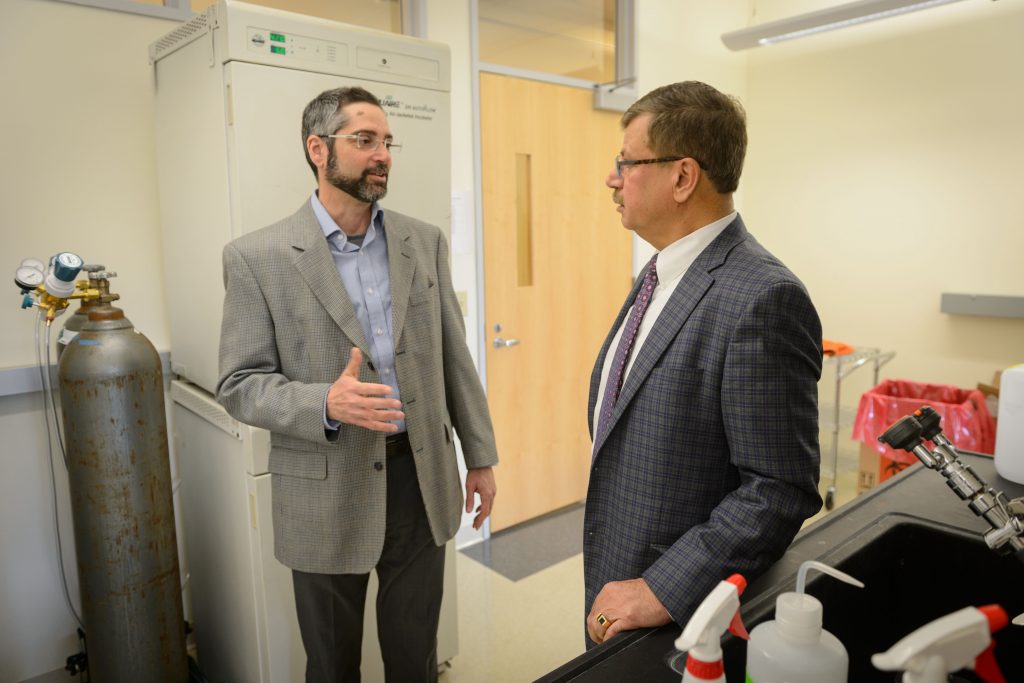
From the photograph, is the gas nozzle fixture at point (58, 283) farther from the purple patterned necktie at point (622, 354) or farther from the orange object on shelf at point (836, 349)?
the orange object on shelf at point (836, 349)

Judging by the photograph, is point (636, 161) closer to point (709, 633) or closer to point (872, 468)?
point (709, 633)

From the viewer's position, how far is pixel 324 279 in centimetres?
153

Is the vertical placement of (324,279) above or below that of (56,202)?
below

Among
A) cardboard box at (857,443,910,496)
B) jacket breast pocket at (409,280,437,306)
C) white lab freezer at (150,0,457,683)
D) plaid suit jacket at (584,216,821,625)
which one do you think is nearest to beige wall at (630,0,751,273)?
cardboard box at (857,443,910,496)

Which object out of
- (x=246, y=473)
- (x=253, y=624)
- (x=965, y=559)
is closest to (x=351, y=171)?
(x=246, y=473)

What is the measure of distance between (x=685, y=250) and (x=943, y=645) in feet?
2.33

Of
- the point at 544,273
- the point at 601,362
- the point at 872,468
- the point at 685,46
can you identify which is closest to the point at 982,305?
the point at 872,468

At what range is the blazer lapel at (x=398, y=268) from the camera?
160 cm

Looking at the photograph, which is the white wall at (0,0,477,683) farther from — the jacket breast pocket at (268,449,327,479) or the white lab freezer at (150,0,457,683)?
the jacket breast pocket at (268,449,327,479)

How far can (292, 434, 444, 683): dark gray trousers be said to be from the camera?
1.63 metres

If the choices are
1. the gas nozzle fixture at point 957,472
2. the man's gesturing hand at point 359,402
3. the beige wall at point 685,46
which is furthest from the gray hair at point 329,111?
the beige wall at point 685,46

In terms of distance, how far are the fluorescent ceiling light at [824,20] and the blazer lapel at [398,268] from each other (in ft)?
9.12

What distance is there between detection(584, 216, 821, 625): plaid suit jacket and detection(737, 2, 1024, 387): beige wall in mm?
3347

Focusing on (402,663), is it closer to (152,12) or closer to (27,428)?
(27,428)
